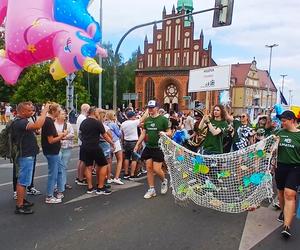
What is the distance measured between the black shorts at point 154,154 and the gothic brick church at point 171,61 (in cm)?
5699

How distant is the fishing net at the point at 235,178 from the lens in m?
5.77

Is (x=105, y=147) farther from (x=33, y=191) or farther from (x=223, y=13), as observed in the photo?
(x=223, y=13)

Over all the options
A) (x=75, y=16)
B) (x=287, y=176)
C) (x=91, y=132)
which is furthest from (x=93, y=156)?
(x=287, y=176)

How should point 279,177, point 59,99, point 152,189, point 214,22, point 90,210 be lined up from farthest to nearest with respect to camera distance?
1. point 59,99
2. point 214,22
3. point 152,189
4. point 90,210
5. point 279,177

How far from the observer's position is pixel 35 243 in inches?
187

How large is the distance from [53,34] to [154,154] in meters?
2.68

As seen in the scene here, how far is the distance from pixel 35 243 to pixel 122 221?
1.34 m

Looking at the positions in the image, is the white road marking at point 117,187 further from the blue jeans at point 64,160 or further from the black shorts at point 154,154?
the black shorts at point 154,154

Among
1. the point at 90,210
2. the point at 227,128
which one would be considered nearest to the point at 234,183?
the point at 227,128

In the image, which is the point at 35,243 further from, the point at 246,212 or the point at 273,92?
the point at 273,92

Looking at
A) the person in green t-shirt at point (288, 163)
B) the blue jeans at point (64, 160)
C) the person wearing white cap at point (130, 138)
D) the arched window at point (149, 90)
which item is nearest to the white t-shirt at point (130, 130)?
the person wearing white cap at point (130, 138)

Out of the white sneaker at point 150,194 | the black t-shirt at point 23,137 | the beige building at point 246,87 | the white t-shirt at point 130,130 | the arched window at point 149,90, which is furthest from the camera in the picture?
the beige building at point 246,87

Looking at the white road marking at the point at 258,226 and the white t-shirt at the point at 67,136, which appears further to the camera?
the white t-shirt at the point at 67,136

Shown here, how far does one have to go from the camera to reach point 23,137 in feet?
19.8
